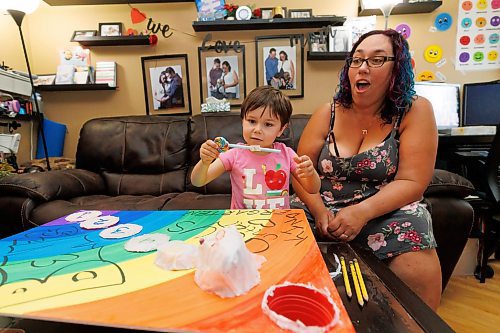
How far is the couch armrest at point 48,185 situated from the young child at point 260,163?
882 millimetres

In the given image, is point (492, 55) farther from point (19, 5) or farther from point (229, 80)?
point (19, 5)

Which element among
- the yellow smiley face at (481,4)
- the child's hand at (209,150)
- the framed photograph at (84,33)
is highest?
the yellow smiley face at (481,4)

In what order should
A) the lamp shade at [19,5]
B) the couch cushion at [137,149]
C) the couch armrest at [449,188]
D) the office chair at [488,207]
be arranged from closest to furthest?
the couch armrest at [449,188] → the office chair at [488,207] → the lamp shade at [19,5] → the couch cushion at [137,149]

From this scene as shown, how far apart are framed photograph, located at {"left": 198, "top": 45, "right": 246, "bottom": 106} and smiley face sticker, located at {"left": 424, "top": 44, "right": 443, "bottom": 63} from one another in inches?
58.8

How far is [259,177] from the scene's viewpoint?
1.18 metres

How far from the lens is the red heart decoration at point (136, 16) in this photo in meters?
2.39

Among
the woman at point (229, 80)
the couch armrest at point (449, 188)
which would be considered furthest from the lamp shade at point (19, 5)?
the couch armrest at point (449, 188)

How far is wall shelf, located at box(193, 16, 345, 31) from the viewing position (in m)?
2.23

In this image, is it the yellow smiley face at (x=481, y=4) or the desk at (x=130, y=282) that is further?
the yellow smiley face at (x=481, y=4)

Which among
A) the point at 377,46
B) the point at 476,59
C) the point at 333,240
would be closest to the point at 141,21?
the point at 377,46

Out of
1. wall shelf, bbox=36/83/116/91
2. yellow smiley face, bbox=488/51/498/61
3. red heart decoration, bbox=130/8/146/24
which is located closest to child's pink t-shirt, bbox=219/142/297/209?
wall shelf, bbox=36/83/116/91

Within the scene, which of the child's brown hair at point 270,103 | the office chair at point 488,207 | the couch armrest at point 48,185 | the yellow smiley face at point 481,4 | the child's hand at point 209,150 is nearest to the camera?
the child's hand at point 209,150

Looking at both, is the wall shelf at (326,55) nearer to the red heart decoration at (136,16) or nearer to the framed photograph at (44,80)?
the red heart decoration at (136,16)

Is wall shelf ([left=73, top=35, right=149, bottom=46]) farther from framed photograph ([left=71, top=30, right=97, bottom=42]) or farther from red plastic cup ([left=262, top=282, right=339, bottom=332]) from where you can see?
red plastic cup ([left=262, top=282, right=339, bottom=332])
